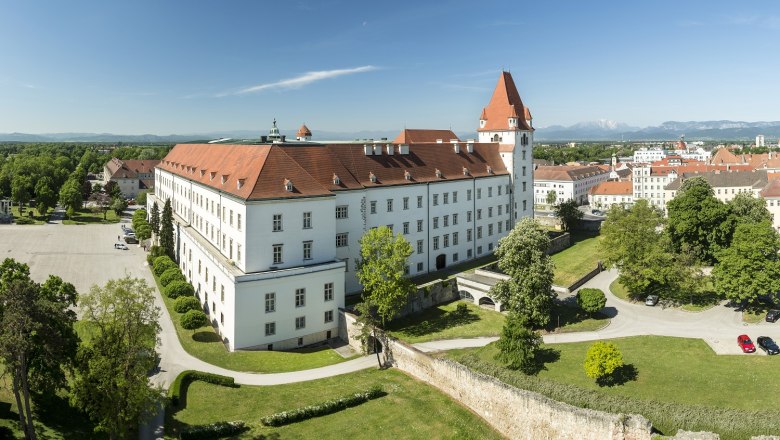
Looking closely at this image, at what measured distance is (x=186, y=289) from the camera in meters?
46.5

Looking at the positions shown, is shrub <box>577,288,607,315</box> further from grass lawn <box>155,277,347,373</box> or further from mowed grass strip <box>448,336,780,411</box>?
grass lawn <box>155,277,347,373</box>

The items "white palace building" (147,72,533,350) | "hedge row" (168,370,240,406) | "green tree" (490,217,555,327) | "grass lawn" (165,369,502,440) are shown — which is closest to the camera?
"grass lawn" (165,369,502,440)

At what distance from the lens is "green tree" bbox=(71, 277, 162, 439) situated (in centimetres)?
2258

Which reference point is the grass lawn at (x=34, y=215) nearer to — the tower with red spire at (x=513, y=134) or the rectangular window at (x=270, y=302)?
the rectangular window at (x=270, y=302)

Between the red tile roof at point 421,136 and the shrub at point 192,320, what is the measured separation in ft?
129

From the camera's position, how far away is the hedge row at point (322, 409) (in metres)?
28.7

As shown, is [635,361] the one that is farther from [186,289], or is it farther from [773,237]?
[186,289]

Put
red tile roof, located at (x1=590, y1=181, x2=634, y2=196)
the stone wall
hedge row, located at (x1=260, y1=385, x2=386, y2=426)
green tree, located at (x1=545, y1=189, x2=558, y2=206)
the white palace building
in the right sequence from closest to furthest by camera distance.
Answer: the stone wall < hedge row, located at (x1=260, y1=385, x2=386, y2=426) < the white palace building < green tree, located at (x1=545, y1=189, x2=558, y2=206) < red tile roof, located at (x1=590, y1=181, x2=634, y2=196)

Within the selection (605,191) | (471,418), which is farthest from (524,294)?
(605,191)

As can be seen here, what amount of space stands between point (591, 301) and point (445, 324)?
12305 millimetres

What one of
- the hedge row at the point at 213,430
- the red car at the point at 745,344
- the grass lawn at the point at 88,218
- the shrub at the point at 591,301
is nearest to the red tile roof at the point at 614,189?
the shrub at the point at 591,301

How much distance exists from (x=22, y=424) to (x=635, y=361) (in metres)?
35.6

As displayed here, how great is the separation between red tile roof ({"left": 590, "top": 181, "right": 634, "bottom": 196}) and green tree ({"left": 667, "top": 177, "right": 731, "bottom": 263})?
7228 cm

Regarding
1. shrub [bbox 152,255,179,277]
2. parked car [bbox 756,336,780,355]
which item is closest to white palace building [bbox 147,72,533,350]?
shrub [bbox 152,255,179,277]
